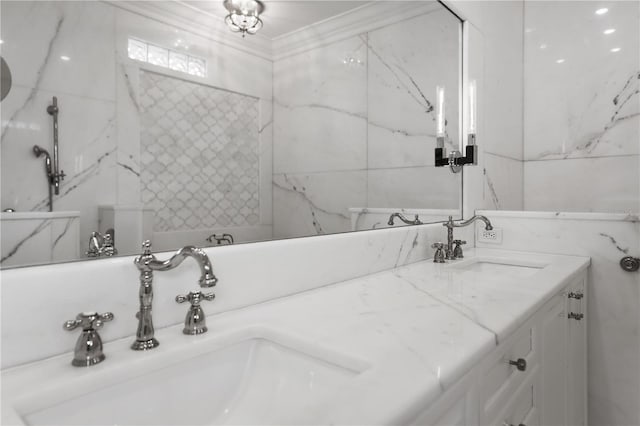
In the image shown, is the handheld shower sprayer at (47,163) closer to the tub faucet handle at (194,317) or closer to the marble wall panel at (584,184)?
the tub faucet handle at (194,317)

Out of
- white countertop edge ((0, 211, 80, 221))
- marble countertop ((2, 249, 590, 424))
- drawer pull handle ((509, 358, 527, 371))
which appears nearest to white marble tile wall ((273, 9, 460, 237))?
marble countertop ((2, 249, 590, 424))

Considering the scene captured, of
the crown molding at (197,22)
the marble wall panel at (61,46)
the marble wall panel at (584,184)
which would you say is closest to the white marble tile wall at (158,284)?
the marble wall panel at (61,46)

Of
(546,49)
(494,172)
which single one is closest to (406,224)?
(494,172)

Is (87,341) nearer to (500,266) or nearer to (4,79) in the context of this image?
(4,79)

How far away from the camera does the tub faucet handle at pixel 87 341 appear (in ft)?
1.95

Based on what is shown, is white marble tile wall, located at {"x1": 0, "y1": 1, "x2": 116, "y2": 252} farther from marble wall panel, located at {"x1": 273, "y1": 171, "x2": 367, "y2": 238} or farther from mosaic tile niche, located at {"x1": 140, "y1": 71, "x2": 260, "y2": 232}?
marble wall panel, located at {"x1": 273, "y1": 171, "x2": 367, "y2": 238}

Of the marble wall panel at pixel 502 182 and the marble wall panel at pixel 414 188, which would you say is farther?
the marble wall panel at pixel 502 182

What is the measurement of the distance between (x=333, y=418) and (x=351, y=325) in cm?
34

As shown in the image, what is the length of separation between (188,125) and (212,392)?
1.62 feet

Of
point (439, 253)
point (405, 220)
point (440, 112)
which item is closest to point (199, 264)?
point (405, 220)

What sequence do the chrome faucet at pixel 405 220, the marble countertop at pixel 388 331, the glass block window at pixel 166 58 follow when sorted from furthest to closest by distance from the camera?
the chrome faucet at pixel 405 220 → the glass block window at pixel 166 58 → the marble countertop at pixel 388 331

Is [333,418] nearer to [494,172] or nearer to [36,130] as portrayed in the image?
[36,130]

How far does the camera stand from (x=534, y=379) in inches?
40.7

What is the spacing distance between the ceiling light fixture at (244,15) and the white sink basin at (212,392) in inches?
25.7
